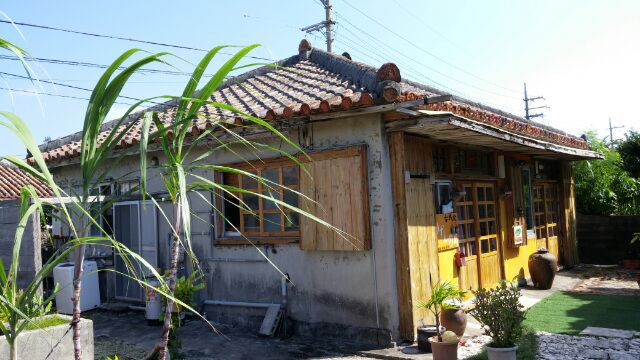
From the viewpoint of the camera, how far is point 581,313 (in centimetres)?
756

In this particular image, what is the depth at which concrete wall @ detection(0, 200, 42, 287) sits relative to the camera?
5723mm

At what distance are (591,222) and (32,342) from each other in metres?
13.9

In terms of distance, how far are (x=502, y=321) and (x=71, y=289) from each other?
688 centimetres

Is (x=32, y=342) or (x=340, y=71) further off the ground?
(x=340, y=71)

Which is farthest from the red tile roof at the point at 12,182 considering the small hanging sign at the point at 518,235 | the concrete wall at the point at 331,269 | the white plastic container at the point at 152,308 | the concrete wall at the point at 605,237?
the concrete wall at the point at 605,237

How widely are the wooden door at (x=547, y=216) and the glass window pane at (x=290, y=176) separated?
6.46m

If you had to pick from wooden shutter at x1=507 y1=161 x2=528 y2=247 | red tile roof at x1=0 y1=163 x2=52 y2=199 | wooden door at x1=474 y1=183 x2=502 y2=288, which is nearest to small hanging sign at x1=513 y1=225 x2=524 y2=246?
wooden shutter at x1=507 y1=161 x2=528 y2=247

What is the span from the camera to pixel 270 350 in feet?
20.1

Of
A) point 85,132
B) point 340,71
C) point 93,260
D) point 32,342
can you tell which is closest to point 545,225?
point 340,71

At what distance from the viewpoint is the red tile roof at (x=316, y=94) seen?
18.5ft

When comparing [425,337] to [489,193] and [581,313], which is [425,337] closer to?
[581,313]

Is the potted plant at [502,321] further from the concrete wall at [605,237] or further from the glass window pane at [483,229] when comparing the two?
the concrete wall at [605,237]

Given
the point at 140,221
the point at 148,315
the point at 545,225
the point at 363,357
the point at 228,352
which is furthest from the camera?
the point at 545,225

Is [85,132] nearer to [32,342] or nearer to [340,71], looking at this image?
[32,342]
